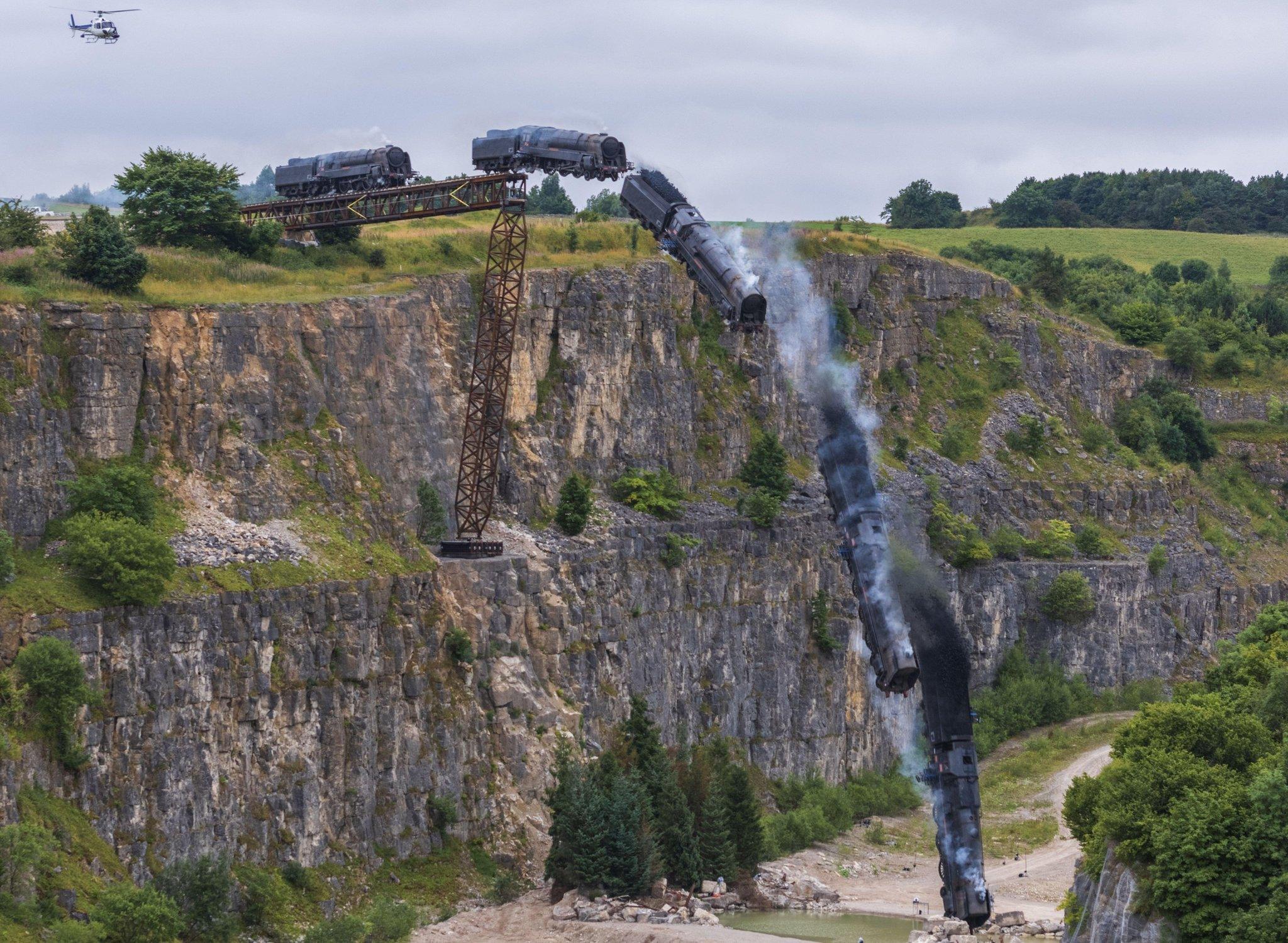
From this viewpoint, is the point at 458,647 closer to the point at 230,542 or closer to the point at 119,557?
the point at 230,542

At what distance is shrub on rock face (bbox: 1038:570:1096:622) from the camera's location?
551 feet

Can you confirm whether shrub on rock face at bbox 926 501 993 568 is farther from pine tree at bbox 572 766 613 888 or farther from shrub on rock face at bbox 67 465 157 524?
shrub on rock face at bbox 67 465 157 524

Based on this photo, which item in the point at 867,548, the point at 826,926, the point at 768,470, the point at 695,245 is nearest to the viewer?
the point at 695,245

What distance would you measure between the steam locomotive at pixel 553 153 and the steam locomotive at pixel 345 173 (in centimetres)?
665

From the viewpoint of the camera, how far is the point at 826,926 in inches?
4560

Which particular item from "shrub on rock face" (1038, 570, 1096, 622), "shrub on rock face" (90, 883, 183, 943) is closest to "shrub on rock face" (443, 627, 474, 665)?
"shrub on rock face" (90, 883, 183, 943)

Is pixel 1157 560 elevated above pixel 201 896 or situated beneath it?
elevated above

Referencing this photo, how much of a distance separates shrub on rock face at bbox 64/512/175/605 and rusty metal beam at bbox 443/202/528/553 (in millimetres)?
23330

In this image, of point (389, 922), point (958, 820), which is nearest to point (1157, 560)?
point (389, 922)

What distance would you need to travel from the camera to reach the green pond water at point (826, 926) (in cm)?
11212

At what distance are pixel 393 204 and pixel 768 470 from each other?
109 ft

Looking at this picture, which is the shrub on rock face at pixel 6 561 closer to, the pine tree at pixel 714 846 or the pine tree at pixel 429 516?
the pine tree at pixel 429 516

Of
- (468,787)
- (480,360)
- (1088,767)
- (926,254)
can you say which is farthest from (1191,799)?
(926,254)

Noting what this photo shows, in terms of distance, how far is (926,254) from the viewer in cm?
18275
